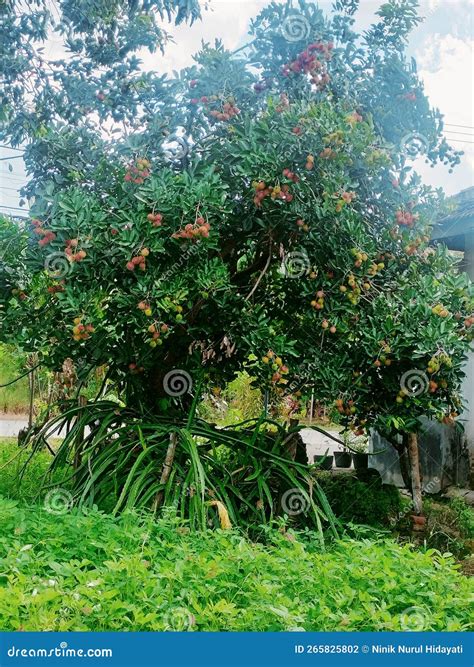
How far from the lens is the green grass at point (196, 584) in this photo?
1.79 meters

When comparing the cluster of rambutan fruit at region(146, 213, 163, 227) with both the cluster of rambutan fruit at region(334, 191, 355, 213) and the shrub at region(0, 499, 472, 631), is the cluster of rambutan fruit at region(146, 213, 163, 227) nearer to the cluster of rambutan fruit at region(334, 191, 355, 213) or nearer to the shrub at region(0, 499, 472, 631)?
the cluster of rambutan fruit at region(334, 191, 355, 213)

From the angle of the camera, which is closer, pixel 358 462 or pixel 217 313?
pixel 217 313

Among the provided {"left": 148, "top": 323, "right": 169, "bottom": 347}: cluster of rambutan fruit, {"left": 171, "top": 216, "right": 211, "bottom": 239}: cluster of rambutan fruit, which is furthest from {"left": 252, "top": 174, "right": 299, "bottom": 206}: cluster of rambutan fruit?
{"left": 148, "top": 323, "right": 169, "bottom": 347}: cluster of rambutan fruit

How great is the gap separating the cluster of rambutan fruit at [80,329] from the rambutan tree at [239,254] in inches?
0.6

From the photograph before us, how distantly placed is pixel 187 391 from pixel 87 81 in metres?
1.56

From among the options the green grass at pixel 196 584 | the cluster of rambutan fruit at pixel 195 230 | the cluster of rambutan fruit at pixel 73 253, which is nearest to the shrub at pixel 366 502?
the green grass at pixel 196 584

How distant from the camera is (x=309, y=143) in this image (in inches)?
113

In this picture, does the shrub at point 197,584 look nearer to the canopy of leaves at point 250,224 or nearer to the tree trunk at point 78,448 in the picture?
the canopy of leaves at point 250,224

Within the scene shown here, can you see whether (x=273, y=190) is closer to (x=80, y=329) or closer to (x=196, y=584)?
(x=80, y=329)

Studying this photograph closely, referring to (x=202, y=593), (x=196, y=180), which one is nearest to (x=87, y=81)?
(x=196, y=180)

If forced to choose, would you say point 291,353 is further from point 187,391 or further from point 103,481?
point 103,481

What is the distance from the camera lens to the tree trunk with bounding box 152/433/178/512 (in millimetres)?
2977

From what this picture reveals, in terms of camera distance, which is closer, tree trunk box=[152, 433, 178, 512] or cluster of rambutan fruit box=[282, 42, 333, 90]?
tree trunk box=[152, 433, 178, 512]

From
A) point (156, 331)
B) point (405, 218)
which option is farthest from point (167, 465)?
point (405, 218)
